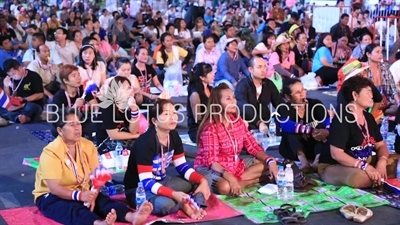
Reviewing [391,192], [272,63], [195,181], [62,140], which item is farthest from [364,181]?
[272,63]

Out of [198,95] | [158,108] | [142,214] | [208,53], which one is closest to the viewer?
[142,214]

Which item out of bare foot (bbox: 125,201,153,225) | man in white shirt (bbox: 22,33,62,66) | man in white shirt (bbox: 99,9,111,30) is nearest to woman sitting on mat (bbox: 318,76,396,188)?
bare foot (bbox: 125,201,153,225)

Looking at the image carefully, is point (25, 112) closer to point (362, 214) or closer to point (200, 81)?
point (200, 81)

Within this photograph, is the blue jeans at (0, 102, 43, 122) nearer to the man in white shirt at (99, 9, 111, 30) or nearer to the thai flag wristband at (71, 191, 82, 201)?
the thai flag wristband at (71, 191, 82, 201)

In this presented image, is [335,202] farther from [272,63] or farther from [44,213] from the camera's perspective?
[272,63]

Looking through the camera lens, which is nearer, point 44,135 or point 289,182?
point 289,182

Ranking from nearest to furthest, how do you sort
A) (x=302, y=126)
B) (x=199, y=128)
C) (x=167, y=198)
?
(x=167, y=198) → (x=199, y=128) → (x=302, y=126)

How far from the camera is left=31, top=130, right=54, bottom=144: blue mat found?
6285 millimetres

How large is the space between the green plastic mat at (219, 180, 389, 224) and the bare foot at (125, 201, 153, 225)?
70 centimetres

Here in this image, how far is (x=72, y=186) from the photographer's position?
3.80 m

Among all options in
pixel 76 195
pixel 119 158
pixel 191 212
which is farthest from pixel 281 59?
pixel 76 195

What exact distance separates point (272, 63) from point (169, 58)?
1.55m

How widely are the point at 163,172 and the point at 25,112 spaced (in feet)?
11.5

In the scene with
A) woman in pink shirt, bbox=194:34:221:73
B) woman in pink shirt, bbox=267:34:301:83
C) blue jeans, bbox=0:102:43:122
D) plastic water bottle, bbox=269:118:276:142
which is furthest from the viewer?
woman in pink shirt, bbox=194:34:221:73
